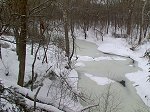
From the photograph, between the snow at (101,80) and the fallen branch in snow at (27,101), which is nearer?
the fallen branch in snow at (27,101)

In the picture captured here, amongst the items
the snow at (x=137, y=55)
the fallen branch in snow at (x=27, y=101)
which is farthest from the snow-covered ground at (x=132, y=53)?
the fallen branch in snow at (x=27, y=101)

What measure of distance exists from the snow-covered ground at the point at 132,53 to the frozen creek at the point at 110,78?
431mm

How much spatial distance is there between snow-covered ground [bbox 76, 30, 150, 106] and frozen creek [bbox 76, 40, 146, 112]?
0.43 meters

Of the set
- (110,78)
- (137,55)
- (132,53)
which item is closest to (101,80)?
(110,78)

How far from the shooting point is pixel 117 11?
43438 millimetres

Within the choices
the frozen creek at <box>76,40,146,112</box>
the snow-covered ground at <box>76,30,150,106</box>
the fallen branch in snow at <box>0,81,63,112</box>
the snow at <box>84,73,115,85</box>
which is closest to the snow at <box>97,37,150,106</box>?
the snow-covered ground at <box>76,30,150,106</box>

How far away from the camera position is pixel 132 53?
28.1m

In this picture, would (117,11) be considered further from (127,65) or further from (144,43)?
(127,65)

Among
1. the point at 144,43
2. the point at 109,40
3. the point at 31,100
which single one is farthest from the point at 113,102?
the point at 109,40

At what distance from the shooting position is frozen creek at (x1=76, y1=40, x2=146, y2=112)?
15.2 m

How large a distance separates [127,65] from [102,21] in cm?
1862

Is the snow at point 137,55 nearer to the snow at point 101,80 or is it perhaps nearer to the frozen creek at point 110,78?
the frozen creek at point 110,78

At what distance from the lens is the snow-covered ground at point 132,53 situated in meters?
17.9

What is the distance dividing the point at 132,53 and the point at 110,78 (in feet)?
30.2
